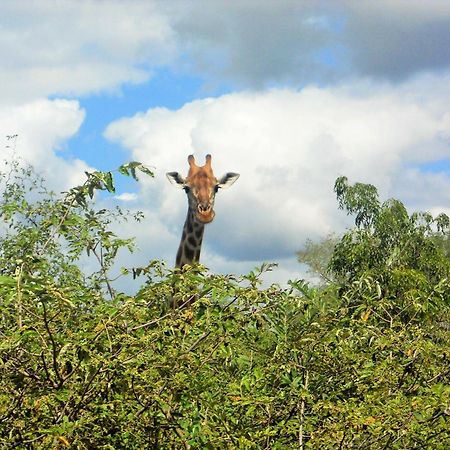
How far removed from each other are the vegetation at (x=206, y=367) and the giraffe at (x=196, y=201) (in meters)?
6.71

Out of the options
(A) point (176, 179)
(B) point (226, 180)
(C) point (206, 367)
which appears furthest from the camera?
(B) point (226, 180)

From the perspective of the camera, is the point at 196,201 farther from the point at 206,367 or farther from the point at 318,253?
the point at 318,253

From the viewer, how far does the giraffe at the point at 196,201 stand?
12539 mm

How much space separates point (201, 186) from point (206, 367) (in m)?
8.46

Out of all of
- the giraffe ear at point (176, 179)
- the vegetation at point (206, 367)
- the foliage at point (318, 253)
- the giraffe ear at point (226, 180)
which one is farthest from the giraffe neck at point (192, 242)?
the foliage at point (318, 253)

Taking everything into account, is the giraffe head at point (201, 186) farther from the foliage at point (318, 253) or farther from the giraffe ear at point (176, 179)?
the foliage at point (318, 253)

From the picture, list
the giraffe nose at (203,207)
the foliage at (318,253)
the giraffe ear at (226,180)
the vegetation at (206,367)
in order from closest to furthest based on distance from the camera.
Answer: the vegetation at (206,367), the giraffe nose at (203,207), the giraffe ear at (226,180), the foliage at (318,253)

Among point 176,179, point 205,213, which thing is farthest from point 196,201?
point 176,179

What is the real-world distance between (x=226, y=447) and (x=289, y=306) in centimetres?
78

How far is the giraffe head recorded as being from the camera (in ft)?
41.6

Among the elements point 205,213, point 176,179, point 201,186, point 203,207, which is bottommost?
point 205,213

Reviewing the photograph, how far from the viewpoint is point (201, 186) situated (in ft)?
42.6

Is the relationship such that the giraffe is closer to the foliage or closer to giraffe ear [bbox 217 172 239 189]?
Answer: giraffe ear [bbox 217 172 239 189]

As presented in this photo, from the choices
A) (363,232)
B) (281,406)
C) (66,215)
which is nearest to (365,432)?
(281,406)
